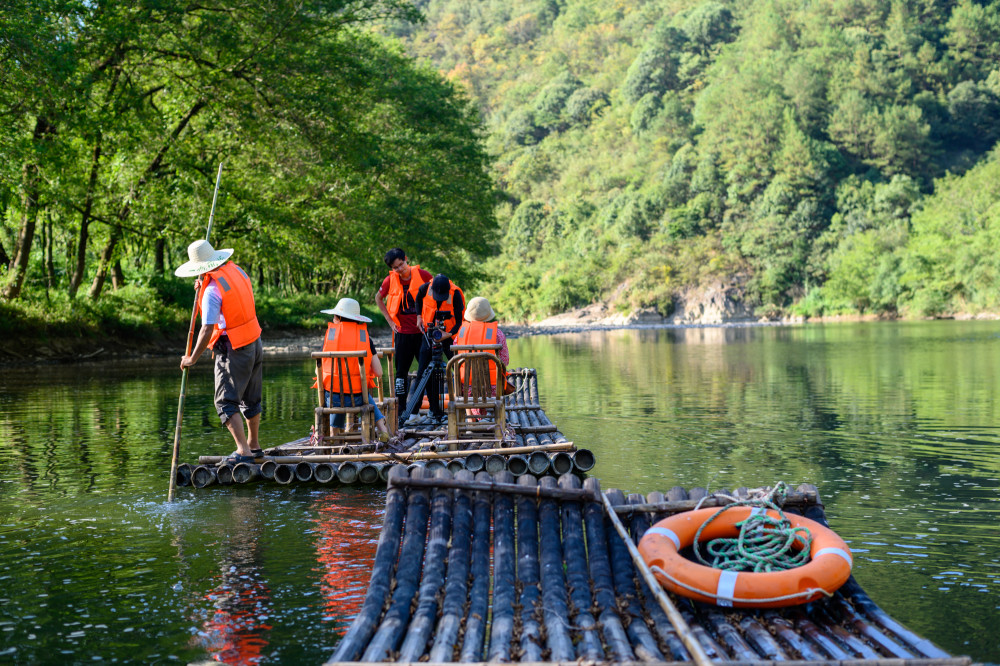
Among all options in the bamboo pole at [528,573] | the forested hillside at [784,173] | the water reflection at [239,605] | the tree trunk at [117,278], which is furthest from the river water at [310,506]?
the forested hillside at [784,173]

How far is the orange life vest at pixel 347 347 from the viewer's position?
9.94 meters

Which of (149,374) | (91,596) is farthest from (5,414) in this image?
(91,596)

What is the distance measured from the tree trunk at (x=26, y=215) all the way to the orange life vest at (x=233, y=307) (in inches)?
617

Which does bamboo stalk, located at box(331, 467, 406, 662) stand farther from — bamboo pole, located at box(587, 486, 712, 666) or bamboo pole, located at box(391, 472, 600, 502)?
bamboo pole, located at box(587, 486, 712, 666)

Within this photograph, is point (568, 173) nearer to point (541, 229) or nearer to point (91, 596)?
point (541, 229)

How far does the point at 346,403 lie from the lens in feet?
33.1

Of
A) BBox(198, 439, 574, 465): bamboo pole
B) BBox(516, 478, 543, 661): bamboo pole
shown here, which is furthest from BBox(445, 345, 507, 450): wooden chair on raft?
BBox(516, 478, 543, 661): bamboo pole

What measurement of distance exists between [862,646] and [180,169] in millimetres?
26308

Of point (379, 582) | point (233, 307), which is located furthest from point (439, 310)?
point (379, 582)

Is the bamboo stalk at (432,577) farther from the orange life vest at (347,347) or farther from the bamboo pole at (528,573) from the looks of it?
the orange life vest at (347,347)

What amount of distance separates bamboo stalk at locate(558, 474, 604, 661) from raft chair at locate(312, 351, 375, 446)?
13.6 feet

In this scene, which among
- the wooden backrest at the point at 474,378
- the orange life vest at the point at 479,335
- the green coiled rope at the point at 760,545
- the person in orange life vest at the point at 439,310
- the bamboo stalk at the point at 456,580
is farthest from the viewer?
the person in orange life vest at the point at 439,310

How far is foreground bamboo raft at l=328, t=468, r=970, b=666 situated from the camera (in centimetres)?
455

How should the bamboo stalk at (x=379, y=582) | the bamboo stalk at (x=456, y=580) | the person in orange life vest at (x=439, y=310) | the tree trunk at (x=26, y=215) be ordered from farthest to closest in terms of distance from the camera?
the tree trunk at (x=26, y=215) < the person in orange life vest at (x=439, y=310) < the bamboo stalk at (x=456, y=580) < the bamboo stalk at (x=379, y=582)
